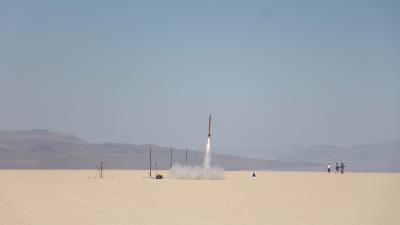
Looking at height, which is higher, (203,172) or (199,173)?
(203,172)

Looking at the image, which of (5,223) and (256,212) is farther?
(256,212)

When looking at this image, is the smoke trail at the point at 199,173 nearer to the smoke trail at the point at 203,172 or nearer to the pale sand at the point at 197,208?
the smoke trail at the point at 203,172

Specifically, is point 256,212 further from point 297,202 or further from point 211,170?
point 211,170

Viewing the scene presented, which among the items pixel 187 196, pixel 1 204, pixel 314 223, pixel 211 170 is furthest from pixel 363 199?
pixel 211 170

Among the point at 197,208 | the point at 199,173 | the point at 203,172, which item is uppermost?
the point at 203,172

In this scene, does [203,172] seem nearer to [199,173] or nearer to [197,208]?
[199,173]

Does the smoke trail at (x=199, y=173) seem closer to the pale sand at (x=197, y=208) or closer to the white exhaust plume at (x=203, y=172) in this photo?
the white exhaust plume at (x=203, y=172)

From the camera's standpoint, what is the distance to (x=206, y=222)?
87.0ft

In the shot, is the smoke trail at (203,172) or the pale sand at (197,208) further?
the smoke trail at (203,172)

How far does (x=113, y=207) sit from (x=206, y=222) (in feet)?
26.3

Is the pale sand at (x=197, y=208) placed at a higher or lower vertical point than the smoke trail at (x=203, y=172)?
lower

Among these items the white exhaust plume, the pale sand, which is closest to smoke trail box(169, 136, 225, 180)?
the white exhaust plume

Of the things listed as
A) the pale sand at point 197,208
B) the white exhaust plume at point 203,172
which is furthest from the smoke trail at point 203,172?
the pale sand at point 197,208

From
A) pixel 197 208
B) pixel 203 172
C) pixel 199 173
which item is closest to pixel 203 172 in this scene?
pixel 203 172
